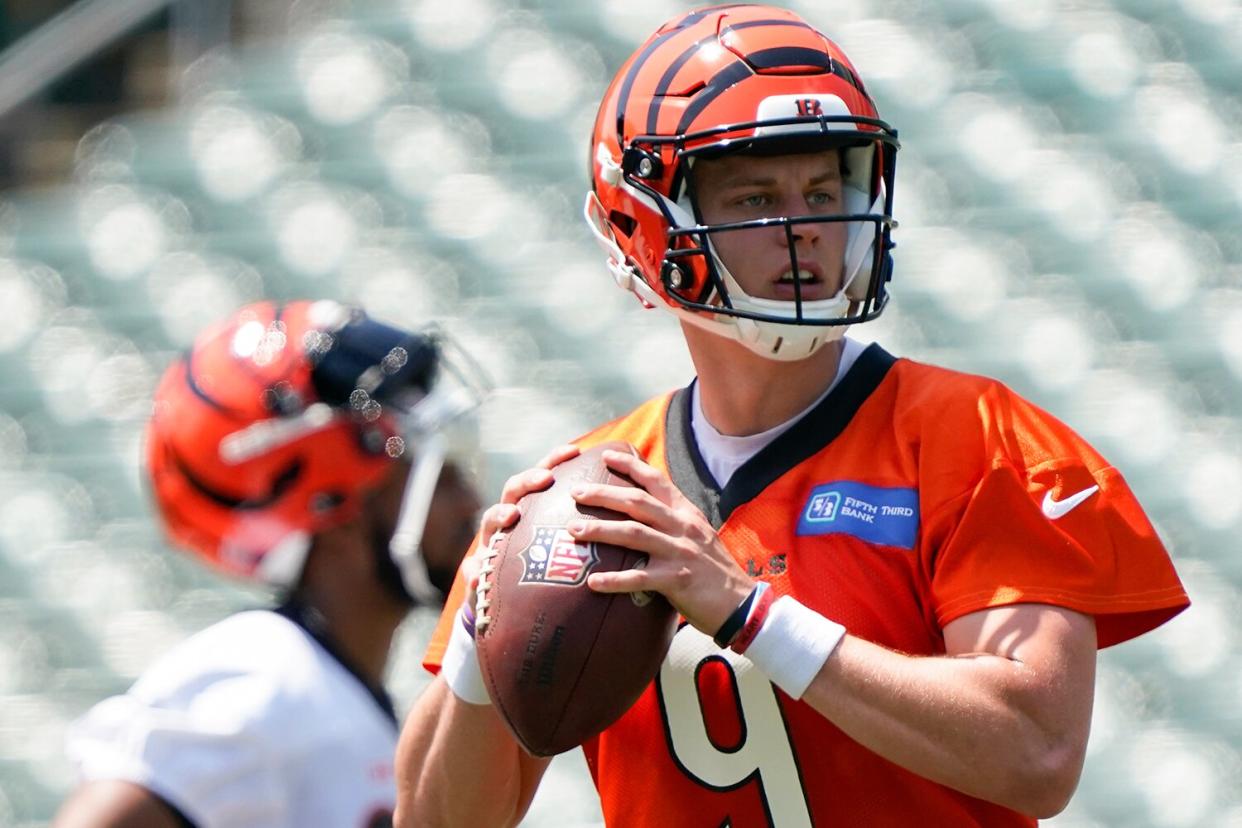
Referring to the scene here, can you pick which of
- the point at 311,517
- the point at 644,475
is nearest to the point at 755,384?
the point at 644,475

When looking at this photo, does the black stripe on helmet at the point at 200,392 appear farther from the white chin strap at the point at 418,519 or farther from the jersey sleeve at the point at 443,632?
the jersey sleeve at the point at 443,632

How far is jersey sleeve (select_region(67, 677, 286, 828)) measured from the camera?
7.39 feet

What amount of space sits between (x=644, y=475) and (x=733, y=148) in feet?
1.34

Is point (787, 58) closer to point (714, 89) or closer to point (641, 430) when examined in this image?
point (714, 89)

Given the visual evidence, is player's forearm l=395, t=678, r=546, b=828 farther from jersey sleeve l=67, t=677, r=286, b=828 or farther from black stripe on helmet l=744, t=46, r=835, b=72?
black stripe on helmet l=744, t=46, r=835, b=72

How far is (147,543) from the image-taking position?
5027 mm

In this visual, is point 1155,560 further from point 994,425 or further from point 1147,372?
point 1147,372

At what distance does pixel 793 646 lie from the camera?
5.71 ft

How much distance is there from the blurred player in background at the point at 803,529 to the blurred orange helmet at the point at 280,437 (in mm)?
503

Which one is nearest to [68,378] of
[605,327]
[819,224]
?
[605,327]

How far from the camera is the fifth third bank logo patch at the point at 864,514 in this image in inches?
73.5

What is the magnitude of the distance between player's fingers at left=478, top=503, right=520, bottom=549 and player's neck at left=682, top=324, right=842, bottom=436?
1.04ft

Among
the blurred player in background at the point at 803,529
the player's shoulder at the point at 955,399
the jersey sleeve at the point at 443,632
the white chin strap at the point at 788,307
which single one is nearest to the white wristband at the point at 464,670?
the blurred player in background at the point at 803,529

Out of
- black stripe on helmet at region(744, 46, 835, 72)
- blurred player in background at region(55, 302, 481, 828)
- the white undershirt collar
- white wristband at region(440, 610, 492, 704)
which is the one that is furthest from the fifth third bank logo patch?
blurred player in background at region(55, 302, 481, 828)
